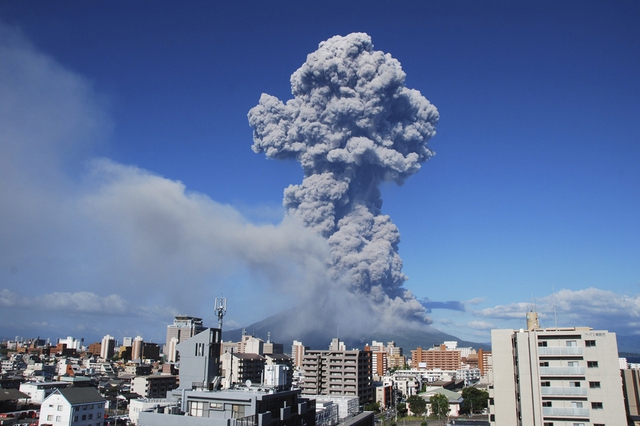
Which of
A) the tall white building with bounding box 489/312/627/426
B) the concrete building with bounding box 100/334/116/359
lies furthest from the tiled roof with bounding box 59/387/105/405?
the concrete building with bounding box 100/334/116/359

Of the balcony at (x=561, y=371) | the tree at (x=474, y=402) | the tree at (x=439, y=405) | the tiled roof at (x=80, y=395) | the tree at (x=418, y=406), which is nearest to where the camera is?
the balcony at (x=561, y=371)

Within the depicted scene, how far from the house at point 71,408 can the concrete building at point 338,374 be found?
78.3ft

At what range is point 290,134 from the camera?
276ft

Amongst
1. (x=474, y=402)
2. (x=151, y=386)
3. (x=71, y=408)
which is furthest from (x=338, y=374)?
(x=71, y=408)

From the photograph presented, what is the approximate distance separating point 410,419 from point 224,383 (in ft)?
134

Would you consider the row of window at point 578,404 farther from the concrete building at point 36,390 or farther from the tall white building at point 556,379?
the concrete building at point 36,390

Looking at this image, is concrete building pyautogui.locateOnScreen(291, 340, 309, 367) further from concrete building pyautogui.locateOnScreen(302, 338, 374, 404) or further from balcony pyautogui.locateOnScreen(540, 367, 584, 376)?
balcony pyautogui.locateOnScreen(540, 367, 584, 376)

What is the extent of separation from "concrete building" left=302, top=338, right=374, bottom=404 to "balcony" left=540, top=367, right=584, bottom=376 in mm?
36119

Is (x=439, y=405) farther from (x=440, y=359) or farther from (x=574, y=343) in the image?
(x=440, y=359)

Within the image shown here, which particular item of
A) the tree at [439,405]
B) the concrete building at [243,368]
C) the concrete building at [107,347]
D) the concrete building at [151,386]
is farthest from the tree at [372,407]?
the concrete building at [107,347]

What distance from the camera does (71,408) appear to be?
34.8 m

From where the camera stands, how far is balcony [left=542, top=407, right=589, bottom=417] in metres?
19.8

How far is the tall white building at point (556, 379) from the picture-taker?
19719 mm

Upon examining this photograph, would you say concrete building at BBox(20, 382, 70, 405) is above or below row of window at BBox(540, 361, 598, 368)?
below
